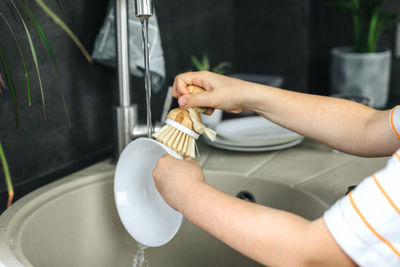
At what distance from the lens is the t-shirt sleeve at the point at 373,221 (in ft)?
1.87

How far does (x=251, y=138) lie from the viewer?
3.83 ft

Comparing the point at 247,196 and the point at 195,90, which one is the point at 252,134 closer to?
the point at 247,196

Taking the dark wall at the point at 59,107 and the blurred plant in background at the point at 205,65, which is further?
→ the blurred plant in background at the point at 205,65

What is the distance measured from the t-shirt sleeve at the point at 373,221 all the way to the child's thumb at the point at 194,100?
313mm

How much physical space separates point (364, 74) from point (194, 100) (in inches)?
41.0

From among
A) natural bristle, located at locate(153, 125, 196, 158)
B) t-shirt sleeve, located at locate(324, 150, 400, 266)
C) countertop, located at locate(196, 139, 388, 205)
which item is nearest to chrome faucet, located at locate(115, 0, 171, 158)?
countertop, located at locate(196, 139, 388, 205)

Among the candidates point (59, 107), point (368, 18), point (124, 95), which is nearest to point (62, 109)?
point (59, 107)

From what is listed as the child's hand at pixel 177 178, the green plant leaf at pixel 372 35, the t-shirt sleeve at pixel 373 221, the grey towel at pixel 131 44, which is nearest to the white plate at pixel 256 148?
the grey towel at pixel 131 44

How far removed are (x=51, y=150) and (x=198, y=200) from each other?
0.55 metres

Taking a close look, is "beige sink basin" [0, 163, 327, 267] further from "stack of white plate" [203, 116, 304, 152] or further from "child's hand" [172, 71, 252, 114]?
"child's hand" [172, 71, 252, 114]

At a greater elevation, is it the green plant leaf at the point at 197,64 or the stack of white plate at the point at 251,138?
the green plant leaf at the point at 197,64

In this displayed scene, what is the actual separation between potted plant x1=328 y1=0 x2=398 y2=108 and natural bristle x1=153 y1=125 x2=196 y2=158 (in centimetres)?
106

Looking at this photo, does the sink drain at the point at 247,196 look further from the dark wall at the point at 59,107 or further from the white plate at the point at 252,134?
the dark wall at the point at 59,107

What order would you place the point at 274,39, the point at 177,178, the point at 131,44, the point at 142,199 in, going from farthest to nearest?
1. the point at 274,39
2. the point at 131,44
3. the point at 142,199
4. the point at 177,178
